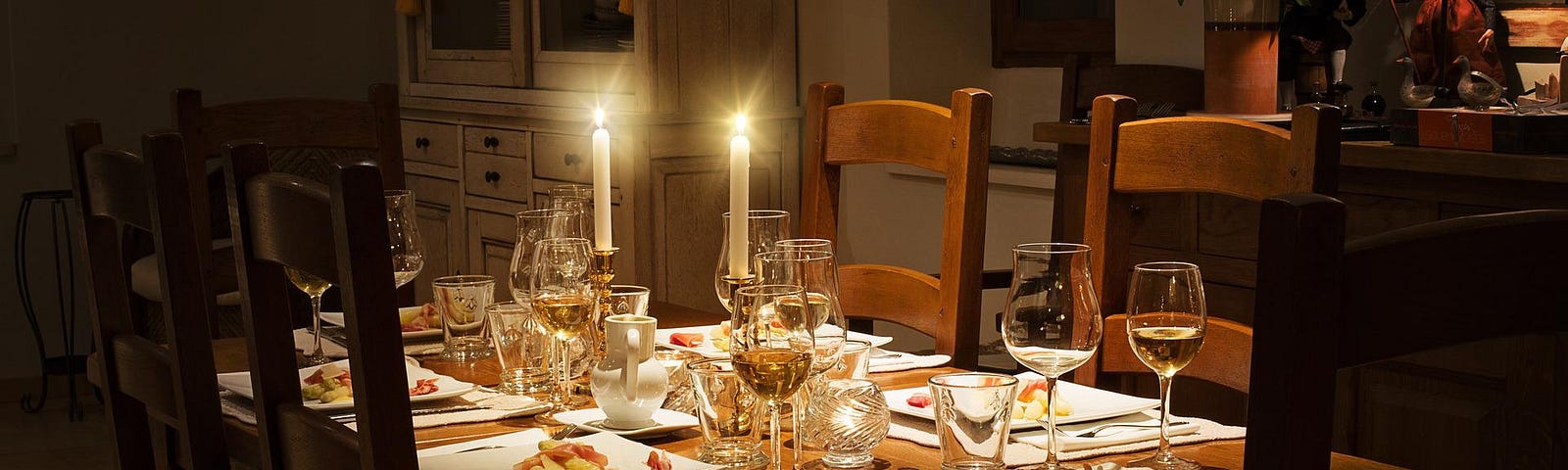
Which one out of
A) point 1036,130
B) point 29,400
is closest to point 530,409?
point 1036,130

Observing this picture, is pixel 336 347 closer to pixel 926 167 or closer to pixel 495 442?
pixel 495 442

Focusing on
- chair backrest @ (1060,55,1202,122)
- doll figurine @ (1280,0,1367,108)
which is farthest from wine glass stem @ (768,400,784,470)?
chair backrest @ (1060,55,1202,122)

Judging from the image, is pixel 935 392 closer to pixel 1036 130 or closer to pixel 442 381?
pixel 442 381

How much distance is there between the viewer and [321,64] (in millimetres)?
5145

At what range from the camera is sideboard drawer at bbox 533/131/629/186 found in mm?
3777

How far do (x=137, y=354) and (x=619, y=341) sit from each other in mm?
608

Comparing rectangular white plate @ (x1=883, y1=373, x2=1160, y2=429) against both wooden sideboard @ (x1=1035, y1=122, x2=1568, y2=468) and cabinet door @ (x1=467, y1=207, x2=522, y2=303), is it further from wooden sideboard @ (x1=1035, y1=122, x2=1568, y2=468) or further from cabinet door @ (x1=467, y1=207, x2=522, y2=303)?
cabinet door @ (x1=467, y1=207, x2=522, y2=303)

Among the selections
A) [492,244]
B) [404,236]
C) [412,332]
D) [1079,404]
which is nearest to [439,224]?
[492,244]

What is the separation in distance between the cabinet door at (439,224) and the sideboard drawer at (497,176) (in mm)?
90

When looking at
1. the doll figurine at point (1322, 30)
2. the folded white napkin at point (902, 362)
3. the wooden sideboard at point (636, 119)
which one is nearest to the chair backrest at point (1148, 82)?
the doll figurine at point (1322, 30)

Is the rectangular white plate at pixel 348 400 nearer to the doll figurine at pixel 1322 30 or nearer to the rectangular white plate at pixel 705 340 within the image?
the rectangular white plate at pixel 705 340

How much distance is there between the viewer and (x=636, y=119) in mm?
3699

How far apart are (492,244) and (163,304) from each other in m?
2.68

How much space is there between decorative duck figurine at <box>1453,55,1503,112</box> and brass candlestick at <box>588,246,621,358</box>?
131 centimetres
